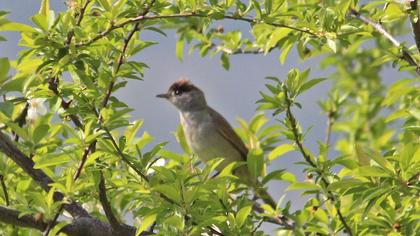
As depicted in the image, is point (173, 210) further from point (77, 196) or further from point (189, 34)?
point (189, 34)

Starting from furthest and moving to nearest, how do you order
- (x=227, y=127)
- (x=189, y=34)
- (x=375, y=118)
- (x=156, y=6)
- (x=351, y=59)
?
(x=351, y=59), (x=375, y=118), (x=227, y=127), (x=189, y=34), (x=156, y=6)

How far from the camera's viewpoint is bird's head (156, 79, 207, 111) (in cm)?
883

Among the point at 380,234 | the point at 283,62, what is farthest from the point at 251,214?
the point at 283,62

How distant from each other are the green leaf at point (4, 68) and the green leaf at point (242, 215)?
4.80 feet

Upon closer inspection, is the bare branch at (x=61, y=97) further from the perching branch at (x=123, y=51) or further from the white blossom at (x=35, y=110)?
the white blossom at (x=35, y=110)

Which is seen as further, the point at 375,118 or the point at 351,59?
the point at 351,59

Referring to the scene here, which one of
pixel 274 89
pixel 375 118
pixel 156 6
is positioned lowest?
pixel 375 118

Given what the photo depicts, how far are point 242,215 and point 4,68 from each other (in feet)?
4.97

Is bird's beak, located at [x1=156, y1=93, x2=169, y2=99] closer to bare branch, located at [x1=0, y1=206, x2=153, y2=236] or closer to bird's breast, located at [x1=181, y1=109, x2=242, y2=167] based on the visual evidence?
bird's breast, located at [x1=181, y1=109, x2=242, y2=167]

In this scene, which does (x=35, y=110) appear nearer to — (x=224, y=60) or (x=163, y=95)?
(x=224, y=60)

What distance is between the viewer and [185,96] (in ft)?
29.6

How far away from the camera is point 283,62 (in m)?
5.32

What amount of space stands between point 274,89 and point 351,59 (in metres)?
5.80

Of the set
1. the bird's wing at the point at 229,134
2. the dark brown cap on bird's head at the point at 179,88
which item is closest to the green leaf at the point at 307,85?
the bird's wing at the point at 229,134
